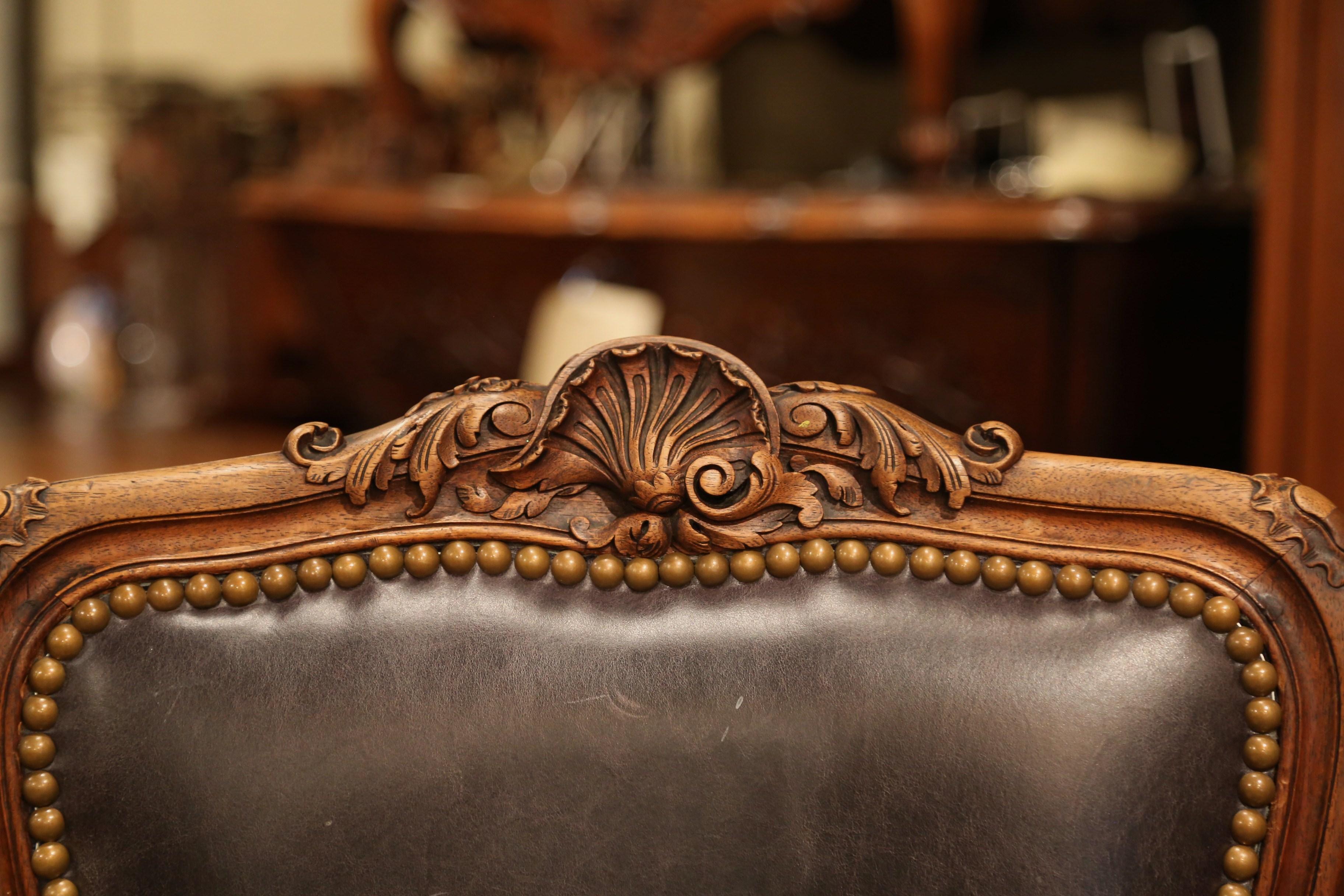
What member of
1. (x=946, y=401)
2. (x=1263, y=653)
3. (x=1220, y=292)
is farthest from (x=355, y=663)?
(x=1220, y=292)

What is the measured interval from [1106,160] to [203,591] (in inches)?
60.5

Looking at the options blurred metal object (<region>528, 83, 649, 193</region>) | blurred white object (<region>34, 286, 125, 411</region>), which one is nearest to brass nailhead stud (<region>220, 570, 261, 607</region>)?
blurred metal object (<region>528, 83, 649, 193</region>)

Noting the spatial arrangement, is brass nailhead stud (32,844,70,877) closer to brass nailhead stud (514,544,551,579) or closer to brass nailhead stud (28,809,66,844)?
brass nailhead stud (28,809,66,844)

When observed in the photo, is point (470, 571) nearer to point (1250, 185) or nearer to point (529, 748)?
point (529, 748)

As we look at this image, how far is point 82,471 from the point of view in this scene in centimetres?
147

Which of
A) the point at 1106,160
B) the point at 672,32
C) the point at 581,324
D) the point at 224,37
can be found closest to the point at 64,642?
the point at 581,324

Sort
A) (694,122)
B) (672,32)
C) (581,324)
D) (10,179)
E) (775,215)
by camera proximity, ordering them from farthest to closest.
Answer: (694,122) → (10,179) → (672,32) → (775,215) → (581,324)

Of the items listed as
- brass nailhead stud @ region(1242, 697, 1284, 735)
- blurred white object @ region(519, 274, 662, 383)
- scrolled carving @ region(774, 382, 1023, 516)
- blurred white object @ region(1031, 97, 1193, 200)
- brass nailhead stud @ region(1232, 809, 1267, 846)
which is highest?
blurred white object @ region(1031, 97, 1193, 200)

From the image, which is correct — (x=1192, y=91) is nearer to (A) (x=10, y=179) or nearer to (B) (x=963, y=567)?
(B) (x=963, y=567)

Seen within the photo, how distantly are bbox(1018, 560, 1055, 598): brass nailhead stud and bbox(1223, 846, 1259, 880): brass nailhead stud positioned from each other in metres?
0.09

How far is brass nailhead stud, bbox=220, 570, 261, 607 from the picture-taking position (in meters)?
0.38

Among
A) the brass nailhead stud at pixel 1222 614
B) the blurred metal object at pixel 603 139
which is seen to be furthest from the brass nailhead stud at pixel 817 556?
the blurred metal object at pixel 603 139

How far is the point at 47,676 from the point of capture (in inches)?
14.7

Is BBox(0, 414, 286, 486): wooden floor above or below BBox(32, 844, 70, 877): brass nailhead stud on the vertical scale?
above
